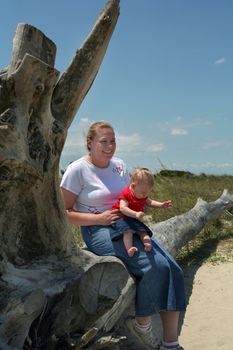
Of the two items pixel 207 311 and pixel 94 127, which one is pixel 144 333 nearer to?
pixel 207 311

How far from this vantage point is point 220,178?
49.8 ft

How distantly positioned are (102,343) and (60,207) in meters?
0.90

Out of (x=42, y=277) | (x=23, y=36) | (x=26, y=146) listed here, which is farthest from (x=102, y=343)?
(x=23, y=36)

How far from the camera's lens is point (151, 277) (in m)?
3.36

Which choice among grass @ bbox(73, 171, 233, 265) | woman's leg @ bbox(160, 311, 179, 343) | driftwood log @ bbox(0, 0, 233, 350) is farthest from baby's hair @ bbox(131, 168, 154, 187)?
grass @ bbox(73, 171, 233, 265)

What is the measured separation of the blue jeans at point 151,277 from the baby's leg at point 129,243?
44 mm

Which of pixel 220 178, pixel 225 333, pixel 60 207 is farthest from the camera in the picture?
pixel 220 178

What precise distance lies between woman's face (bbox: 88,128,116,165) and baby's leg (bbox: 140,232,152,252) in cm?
63

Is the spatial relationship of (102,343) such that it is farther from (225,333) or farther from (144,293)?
(225,333)

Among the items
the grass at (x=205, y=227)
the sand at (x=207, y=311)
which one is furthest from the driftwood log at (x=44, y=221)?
the grass at (x=205, y=227)

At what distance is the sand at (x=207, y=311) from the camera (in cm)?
386

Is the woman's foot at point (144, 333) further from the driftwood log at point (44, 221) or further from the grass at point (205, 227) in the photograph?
the grass at point (205, 227)

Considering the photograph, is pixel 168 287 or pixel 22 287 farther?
pixel 168 287

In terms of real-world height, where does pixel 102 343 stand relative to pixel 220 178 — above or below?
below
